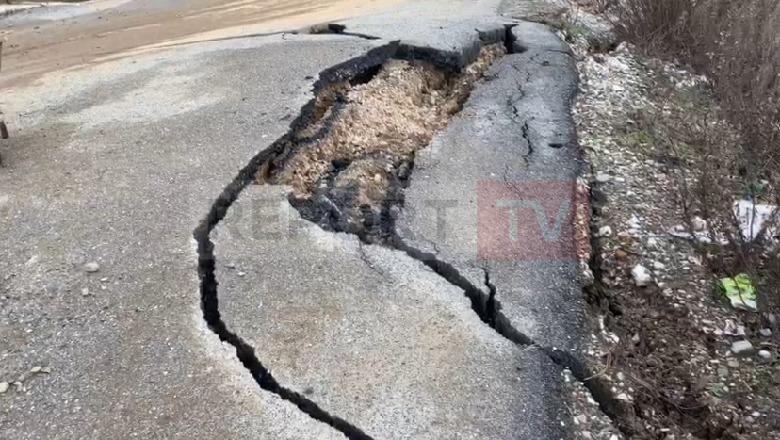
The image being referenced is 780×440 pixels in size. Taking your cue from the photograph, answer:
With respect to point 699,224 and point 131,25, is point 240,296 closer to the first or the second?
point 699,224

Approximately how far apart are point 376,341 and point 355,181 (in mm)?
1449

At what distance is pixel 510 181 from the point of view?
3.69 m

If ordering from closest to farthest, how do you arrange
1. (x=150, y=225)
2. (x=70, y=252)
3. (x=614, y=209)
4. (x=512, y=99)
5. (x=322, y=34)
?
A: (x=70, y=252), (x=150, y=225), (x=614, y=209), (x=512, y=99), (x=322, y=34)

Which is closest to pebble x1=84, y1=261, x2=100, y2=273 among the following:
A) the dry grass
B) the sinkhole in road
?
the sinkhole in road

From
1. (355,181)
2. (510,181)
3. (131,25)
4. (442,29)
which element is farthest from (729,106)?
(131,25)

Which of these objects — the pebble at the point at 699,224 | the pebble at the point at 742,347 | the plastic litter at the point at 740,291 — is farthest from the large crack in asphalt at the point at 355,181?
the pebble at the point at 699,224

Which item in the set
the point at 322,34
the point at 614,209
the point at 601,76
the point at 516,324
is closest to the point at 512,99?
the point at 601,76

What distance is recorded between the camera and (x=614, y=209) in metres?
3.52

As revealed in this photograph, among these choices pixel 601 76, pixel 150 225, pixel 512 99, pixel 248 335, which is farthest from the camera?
pixel 601 76

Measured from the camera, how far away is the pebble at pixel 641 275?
2.96m

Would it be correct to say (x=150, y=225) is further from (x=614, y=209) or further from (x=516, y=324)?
(x=614, y=209)

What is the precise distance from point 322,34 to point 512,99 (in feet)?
7.28

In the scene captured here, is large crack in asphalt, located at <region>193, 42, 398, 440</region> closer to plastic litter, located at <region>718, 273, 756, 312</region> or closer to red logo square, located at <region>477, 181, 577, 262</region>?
red logo square, located at <region>477, 181, 577, 262</region>

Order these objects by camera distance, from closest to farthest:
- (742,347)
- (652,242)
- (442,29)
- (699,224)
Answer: (742,347) < (652,242) < (699,224) < (442,29)
